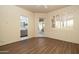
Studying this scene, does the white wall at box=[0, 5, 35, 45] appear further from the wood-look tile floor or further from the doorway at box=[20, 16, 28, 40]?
the wood-look tile floor

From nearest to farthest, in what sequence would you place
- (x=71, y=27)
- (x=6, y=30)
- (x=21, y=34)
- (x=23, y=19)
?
(x=6, y=30)
(x=71, y=27)
(x=21, y=34)
(x=23, y=19)

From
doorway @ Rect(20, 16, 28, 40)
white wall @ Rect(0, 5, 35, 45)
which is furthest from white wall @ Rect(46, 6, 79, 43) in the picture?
white wall @ Rect(0, 5, 35, 45)

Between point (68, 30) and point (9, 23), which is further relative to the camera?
point (68, 30)

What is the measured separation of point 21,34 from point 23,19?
38.9 inches

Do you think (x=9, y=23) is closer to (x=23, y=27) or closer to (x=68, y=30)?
(x=23, y=27)

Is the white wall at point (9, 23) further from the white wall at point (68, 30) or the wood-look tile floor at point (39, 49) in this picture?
the white wall at point (68, 30)

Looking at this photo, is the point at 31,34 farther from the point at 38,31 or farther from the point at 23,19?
the point at 23,19

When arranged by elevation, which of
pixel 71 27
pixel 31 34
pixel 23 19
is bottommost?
pixel 31 34

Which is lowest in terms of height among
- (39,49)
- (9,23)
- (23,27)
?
(39,49)

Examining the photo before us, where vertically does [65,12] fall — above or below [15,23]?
above

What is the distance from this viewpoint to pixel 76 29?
5172mm

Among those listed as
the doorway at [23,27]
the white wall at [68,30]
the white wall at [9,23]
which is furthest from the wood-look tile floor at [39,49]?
the doorway at [23,27]

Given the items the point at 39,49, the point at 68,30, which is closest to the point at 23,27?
the point at 68,30
